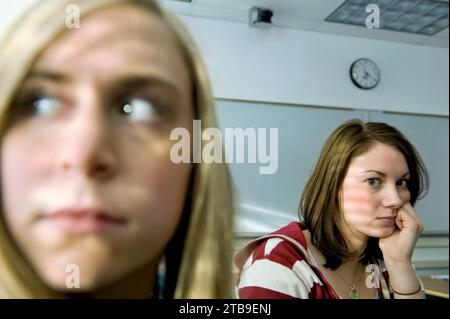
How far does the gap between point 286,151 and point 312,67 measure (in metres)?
0.16

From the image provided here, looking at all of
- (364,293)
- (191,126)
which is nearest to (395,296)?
(364,293)

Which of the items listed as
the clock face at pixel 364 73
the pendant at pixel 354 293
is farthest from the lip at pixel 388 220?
the clock face at pixel 364 73

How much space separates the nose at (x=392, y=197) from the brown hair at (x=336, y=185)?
0.03 meters

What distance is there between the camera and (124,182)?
1.14 ft

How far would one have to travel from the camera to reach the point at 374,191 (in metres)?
0.43

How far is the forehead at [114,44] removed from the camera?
1.18 ft

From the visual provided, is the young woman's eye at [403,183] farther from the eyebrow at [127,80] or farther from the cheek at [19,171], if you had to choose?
the cheek at [19,171]

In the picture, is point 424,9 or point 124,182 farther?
point 424,9

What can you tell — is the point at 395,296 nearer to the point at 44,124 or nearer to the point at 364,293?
the point at 364,293

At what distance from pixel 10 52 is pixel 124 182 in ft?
0.66

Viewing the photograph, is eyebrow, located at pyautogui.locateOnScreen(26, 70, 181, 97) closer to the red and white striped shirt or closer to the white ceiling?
the white ceiling

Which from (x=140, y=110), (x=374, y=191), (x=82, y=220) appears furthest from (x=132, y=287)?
(x=374, y=191)

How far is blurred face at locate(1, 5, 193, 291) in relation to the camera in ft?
1.10

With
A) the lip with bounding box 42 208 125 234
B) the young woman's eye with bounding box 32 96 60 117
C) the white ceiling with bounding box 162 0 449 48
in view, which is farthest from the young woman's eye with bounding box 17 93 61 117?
the white ceiling with bounding box 162 0 449 48
